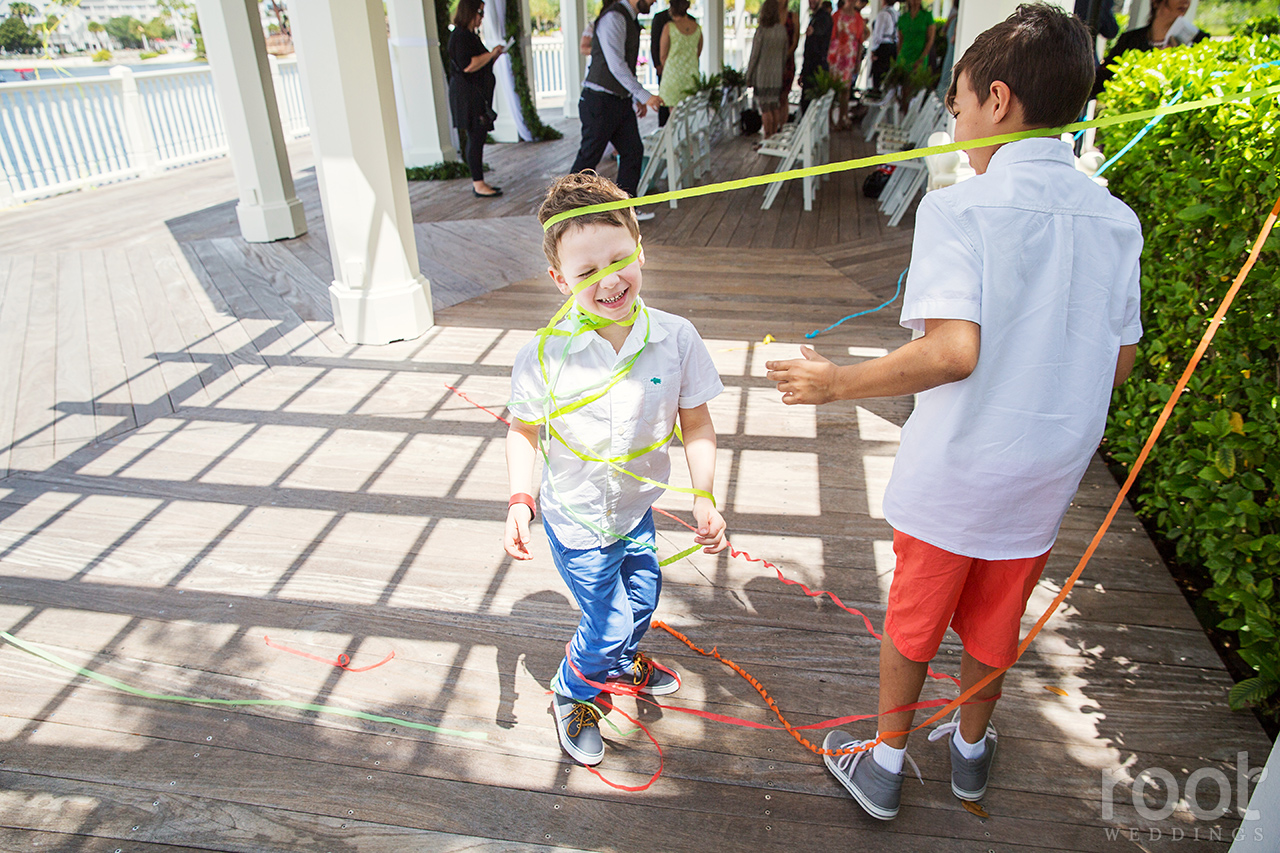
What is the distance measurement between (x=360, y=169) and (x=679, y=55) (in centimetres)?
450

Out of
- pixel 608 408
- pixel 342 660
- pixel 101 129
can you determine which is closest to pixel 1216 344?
pixel 608 408

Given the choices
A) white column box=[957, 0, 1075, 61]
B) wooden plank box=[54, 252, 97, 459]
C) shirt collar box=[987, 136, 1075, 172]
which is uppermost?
white column box=[957, 0, 1075, 61]

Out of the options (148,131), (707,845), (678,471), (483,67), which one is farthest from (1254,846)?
(148,131)

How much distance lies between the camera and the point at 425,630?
2.25 metres

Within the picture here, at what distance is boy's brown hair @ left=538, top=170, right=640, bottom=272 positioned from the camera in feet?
4.79

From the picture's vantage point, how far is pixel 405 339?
4359mm

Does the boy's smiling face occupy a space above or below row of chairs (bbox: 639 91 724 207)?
above

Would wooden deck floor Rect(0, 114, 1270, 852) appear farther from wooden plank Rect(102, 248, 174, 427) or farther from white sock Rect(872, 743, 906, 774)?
white sock Rect(872, 743, 906, 774)

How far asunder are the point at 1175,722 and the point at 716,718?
3.63 feet

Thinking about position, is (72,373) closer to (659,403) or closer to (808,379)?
(659,403)

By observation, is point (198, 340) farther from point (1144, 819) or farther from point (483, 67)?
point (1144, 819)

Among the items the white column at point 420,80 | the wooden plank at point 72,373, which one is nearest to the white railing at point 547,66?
the white column at point 420,80

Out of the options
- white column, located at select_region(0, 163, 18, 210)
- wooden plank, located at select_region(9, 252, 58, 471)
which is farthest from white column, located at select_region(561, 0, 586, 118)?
wooden plank, located at select_region(9, 252, 58, 471)

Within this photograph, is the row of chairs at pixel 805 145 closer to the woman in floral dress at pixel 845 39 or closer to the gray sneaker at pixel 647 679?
the woman in floral dress at pixel 845 39
